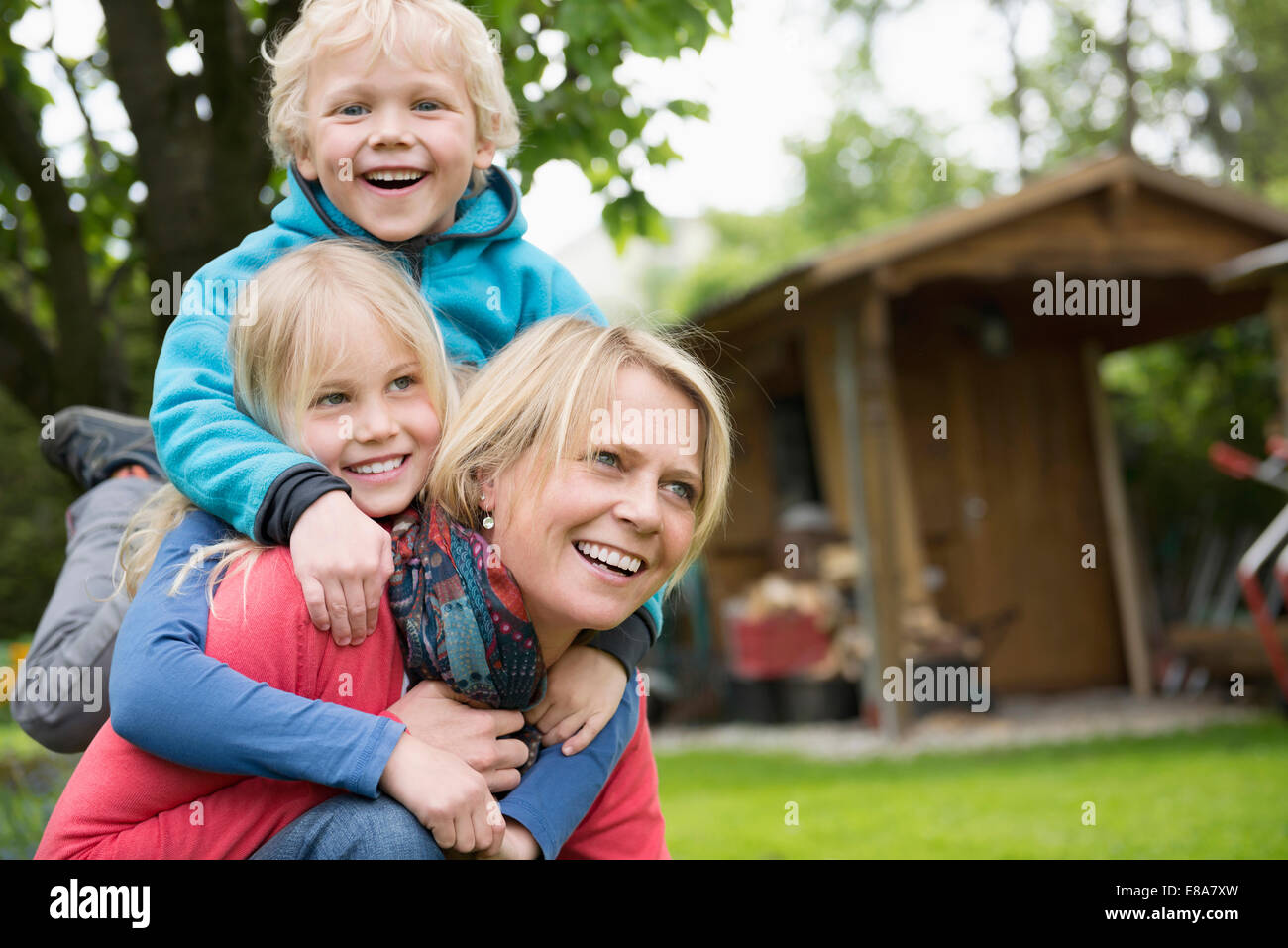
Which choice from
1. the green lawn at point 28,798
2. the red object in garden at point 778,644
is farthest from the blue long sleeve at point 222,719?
the red object in garden at point 778,644

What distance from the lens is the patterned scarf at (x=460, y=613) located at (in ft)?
6.09

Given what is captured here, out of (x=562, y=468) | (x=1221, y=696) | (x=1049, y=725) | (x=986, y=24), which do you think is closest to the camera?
(x=562, y=468)

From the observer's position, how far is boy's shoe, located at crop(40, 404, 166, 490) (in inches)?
123

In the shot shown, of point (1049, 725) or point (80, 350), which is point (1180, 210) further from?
point (80, 350)

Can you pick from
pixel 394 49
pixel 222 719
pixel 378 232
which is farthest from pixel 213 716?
pixel 394 49

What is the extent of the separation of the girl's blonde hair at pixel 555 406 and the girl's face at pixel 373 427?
5cm

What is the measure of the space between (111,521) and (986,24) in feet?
95.9

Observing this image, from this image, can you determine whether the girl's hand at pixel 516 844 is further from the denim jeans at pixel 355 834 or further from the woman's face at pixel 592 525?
the woman's face at pixel 592 525

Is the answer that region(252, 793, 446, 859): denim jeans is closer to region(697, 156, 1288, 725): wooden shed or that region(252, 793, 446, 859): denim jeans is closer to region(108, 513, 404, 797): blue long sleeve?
region(108, 513, 404, 797): blue long sleeve

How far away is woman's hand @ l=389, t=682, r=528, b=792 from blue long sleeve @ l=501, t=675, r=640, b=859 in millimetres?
39

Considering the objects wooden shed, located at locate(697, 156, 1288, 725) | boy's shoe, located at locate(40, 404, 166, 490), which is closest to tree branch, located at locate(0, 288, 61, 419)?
boy's shoe, located at locate(40, 404, 166, 490)

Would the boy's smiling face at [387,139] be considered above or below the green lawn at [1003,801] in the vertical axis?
above

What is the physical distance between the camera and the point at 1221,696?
36.8 feet
